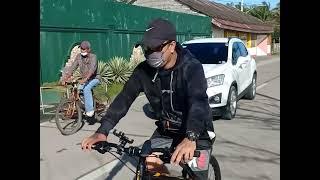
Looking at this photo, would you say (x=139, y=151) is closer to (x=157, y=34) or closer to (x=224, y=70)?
(x=157, y=34)

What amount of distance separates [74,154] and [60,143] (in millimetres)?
957

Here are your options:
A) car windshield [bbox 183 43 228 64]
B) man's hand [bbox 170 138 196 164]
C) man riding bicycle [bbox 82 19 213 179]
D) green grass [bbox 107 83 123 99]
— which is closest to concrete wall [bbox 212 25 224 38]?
green grass [bbox 107 83 123 99]

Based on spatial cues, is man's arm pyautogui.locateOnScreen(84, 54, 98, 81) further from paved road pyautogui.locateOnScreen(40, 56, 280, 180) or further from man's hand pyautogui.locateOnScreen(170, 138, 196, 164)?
man's hand pyautogui.locateOnScreen(170, 138, 196, 164)

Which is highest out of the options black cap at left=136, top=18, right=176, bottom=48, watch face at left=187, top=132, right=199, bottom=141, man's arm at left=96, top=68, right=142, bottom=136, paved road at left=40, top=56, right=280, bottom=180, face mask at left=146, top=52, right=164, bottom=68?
black cap at left=136, top=18, right=176, bottom=48

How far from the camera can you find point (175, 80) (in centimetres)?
351

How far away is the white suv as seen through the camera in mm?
10086

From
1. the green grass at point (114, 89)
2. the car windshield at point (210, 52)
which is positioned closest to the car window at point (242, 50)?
the car windshield at point (210, 52)

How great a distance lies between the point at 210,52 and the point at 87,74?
3.22m

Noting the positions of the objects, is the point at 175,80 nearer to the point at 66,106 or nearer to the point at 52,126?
the point at 66,106

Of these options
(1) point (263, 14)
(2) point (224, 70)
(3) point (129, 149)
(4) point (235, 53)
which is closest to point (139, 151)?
(3) point (129, 149)

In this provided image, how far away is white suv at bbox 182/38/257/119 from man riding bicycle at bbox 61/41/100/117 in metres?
2.37

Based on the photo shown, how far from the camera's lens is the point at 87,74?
9.70m

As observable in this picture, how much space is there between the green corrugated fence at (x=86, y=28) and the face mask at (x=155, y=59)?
460 inches
